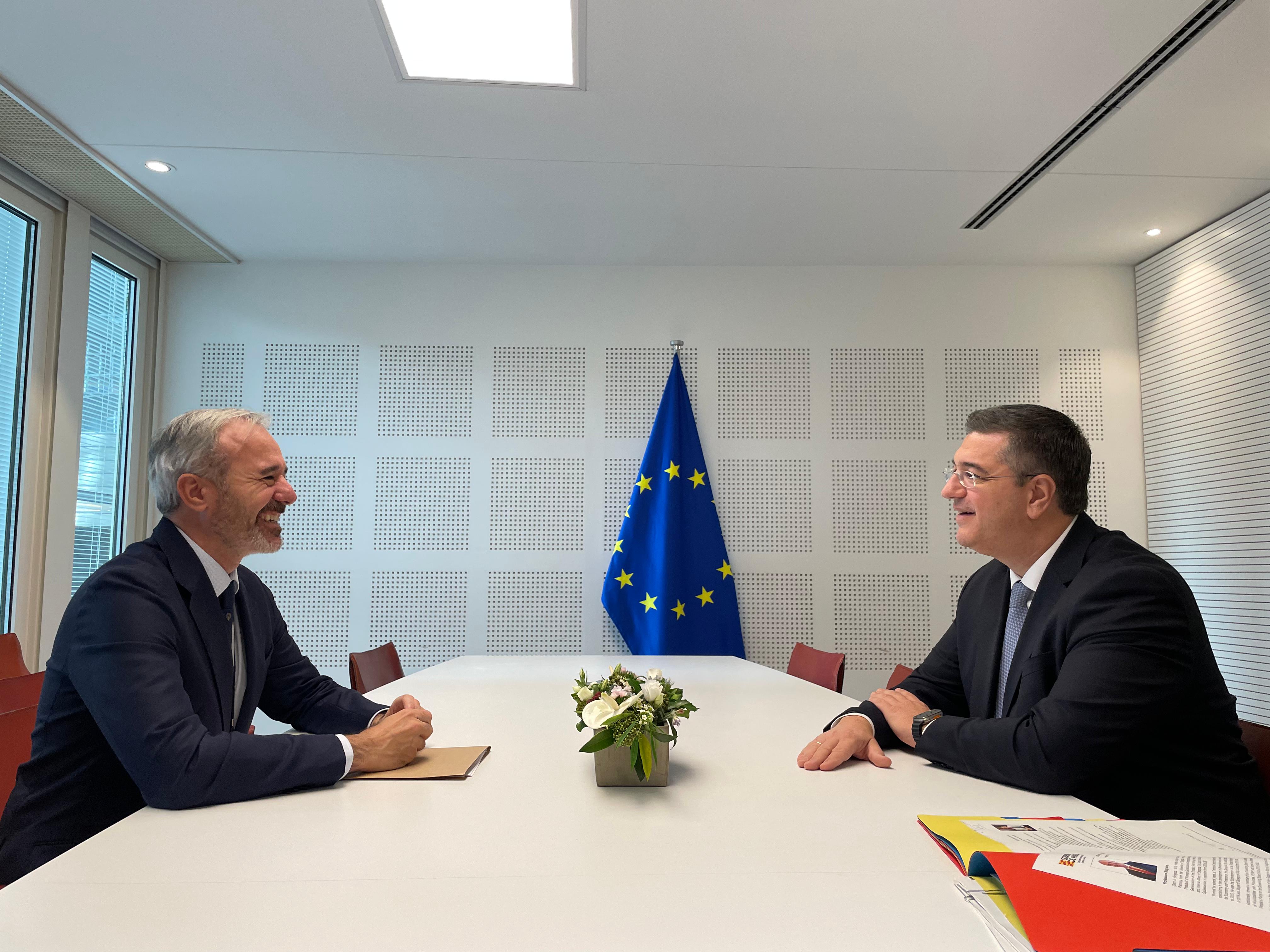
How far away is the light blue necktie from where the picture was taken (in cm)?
179

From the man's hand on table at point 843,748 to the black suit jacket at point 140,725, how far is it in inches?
34.6

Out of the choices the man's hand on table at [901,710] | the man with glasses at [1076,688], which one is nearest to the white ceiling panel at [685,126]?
the man with glasses at [1076,688]

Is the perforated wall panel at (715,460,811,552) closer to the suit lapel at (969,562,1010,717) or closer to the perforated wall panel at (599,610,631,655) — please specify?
the perforated wall panel at (599,610,631,655)

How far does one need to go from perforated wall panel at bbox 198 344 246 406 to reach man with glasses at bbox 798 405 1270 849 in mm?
4657

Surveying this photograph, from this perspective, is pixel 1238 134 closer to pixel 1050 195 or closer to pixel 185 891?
pixel 1050 195

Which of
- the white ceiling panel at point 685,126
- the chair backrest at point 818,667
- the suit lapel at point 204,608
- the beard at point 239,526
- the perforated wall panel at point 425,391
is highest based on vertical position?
the white ceiling panel at point 685,126

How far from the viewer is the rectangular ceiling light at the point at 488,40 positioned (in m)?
2.70

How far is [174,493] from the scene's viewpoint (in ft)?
5.67

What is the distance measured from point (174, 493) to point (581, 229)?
3.32m

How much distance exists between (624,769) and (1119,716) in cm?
89

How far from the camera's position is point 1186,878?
0.94 meters

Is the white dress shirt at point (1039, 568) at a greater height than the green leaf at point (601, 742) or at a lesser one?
greater

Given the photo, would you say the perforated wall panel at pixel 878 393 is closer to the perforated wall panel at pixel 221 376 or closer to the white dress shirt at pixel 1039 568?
the white dress shirt at pixel 1039 568

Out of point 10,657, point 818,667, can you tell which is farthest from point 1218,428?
point 10,657
